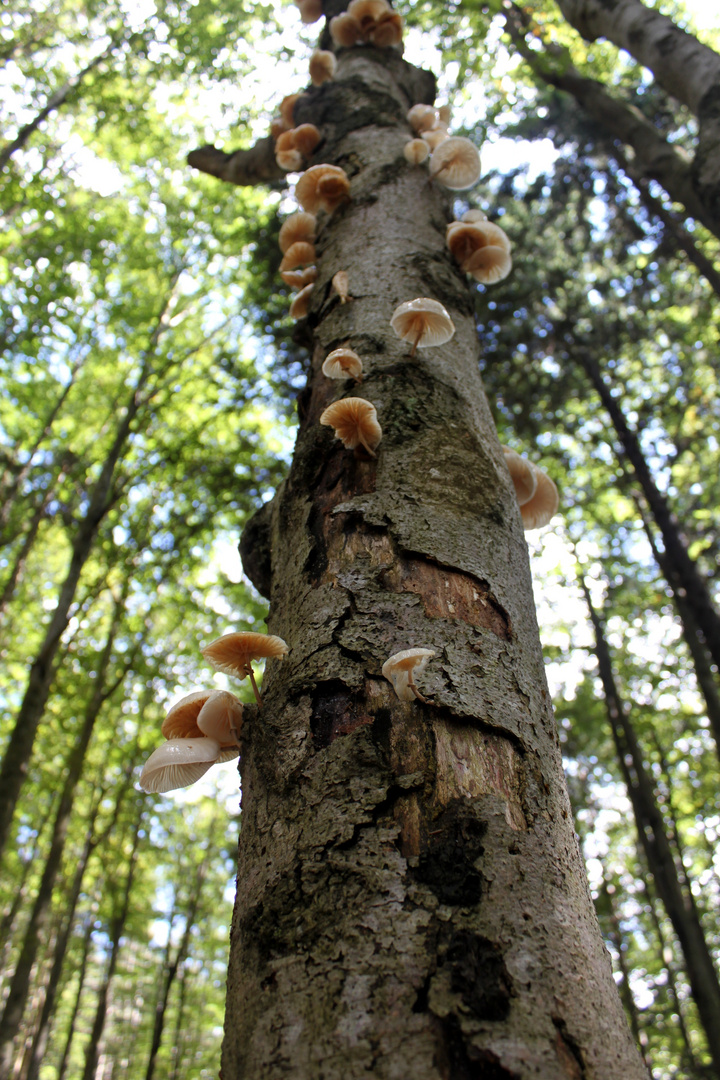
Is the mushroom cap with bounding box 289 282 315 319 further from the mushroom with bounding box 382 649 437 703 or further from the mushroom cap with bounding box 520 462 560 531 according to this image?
the mushroom with bounding box 382 649 437 703

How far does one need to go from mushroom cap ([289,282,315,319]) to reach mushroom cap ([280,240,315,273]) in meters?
0.35

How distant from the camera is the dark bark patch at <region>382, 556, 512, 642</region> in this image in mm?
1349

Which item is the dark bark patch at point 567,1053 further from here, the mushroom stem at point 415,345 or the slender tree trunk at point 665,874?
the slender tree trunk at point 665,874

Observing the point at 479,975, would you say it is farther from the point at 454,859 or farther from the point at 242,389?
the point at 242,389

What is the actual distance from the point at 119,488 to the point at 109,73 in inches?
274

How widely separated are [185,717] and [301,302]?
7.10 feet

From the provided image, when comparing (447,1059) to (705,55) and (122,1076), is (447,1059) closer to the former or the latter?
(705,55)

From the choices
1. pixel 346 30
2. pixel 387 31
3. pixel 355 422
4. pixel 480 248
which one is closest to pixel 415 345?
pixel 355 422

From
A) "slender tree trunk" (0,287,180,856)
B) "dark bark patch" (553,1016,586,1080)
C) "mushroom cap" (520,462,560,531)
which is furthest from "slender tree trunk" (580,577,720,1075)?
"dark bark patch" (553,1016,586,1080)

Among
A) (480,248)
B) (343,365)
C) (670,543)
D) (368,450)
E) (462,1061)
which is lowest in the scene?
(462,1061)

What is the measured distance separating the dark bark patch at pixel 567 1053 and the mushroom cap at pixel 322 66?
16.2 feet

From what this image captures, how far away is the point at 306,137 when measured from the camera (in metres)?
3.45

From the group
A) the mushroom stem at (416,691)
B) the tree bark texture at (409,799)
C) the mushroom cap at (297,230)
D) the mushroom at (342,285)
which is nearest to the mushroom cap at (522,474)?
the tree bark texture at (409,799)

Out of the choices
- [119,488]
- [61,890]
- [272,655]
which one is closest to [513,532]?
[272,655]
